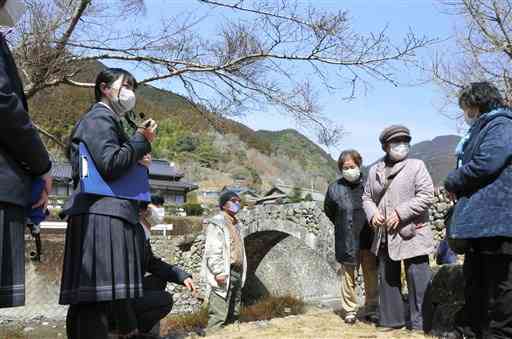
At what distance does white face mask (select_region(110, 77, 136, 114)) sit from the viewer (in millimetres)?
2666

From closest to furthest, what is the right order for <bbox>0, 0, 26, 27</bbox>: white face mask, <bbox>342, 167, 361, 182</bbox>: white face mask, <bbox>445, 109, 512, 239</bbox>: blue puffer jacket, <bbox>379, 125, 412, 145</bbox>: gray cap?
<bbox>0, 0, 26, 27</bbox>: white face mask → <bbox>445, 109, 512, 239</bbox>: blue puffer jacket → <bbox>379, 125, 412, 145</bbox>: gray cap → <bbox>342, 167, 361, 182</bbox>: white face mask

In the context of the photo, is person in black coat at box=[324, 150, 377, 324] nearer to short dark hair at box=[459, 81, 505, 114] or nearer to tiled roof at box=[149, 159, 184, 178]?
short dark hair at box=[459, 81, 505, 114]

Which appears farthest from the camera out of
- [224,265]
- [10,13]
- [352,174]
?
[224,265]

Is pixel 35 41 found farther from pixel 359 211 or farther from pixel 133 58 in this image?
pixel 359 211

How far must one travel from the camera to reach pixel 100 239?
2.35 meters

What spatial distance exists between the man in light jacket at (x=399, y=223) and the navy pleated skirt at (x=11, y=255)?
8.46 ft

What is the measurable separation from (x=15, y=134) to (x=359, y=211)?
330 centimetres

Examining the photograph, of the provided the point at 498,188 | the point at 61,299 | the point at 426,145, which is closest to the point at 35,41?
the point at 61,299

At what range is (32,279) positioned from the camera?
15953 mm

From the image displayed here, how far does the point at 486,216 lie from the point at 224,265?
98.8 inches

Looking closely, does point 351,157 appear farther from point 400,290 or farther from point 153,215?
point 153,215

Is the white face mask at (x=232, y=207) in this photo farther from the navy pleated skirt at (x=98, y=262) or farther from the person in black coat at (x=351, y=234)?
the navy pleated skirt at (x=98, y=262)

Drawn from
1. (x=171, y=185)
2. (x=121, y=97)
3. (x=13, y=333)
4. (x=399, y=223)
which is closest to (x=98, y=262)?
(x=121, y=97)

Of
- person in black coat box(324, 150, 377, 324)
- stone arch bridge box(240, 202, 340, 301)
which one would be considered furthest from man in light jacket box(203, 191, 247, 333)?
stone arch bridge box(240, 202, 340, 301)
